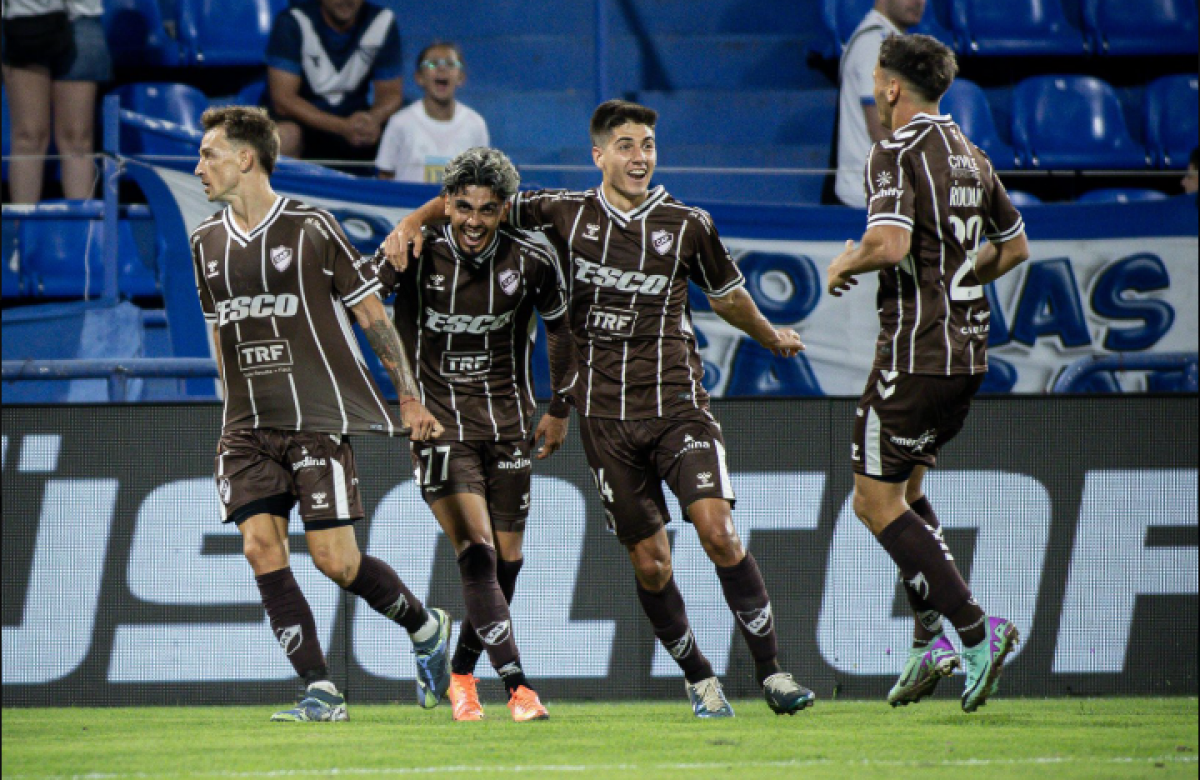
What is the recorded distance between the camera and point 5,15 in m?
10.2

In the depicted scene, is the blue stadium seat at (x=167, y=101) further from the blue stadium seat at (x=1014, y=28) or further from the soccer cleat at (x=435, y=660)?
the soccer cleat at (x=435, y=660)

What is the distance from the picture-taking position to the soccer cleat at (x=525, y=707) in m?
5.28

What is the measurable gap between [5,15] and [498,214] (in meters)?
6.27

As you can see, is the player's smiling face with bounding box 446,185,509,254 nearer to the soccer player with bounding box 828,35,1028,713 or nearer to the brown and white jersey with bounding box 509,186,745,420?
the brown and white jersey with bounding box 509,186,745,420

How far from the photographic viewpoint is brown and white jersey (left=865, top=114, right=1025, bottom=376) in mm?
4926

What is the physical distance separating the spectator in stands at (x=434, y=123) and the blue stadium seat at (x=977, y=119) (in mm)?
3782

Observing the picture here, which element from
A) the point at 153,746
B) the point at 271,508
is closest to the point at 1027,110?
the point at 271,508

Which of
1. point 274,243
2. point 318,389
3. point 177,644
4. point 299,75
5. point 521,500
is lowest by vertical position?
point 177,644

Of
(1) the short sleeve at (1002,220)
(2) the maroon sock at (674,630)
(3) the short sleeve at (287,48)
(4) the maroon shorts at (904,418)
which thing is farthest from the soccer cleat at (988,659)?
(3) the short sleeve at (287,48)

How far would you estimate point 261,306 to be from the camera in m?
5.26

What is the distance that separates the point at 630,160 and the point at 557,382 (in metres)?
0.97

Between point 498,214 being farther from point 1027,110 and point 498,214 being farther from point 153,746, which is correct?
point 1027,110

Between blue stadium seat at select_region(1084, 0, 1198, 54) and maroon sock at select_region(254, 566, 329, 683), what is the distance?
943 cm

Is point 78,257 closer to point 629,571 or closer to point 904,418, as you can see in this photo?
point 629,571
